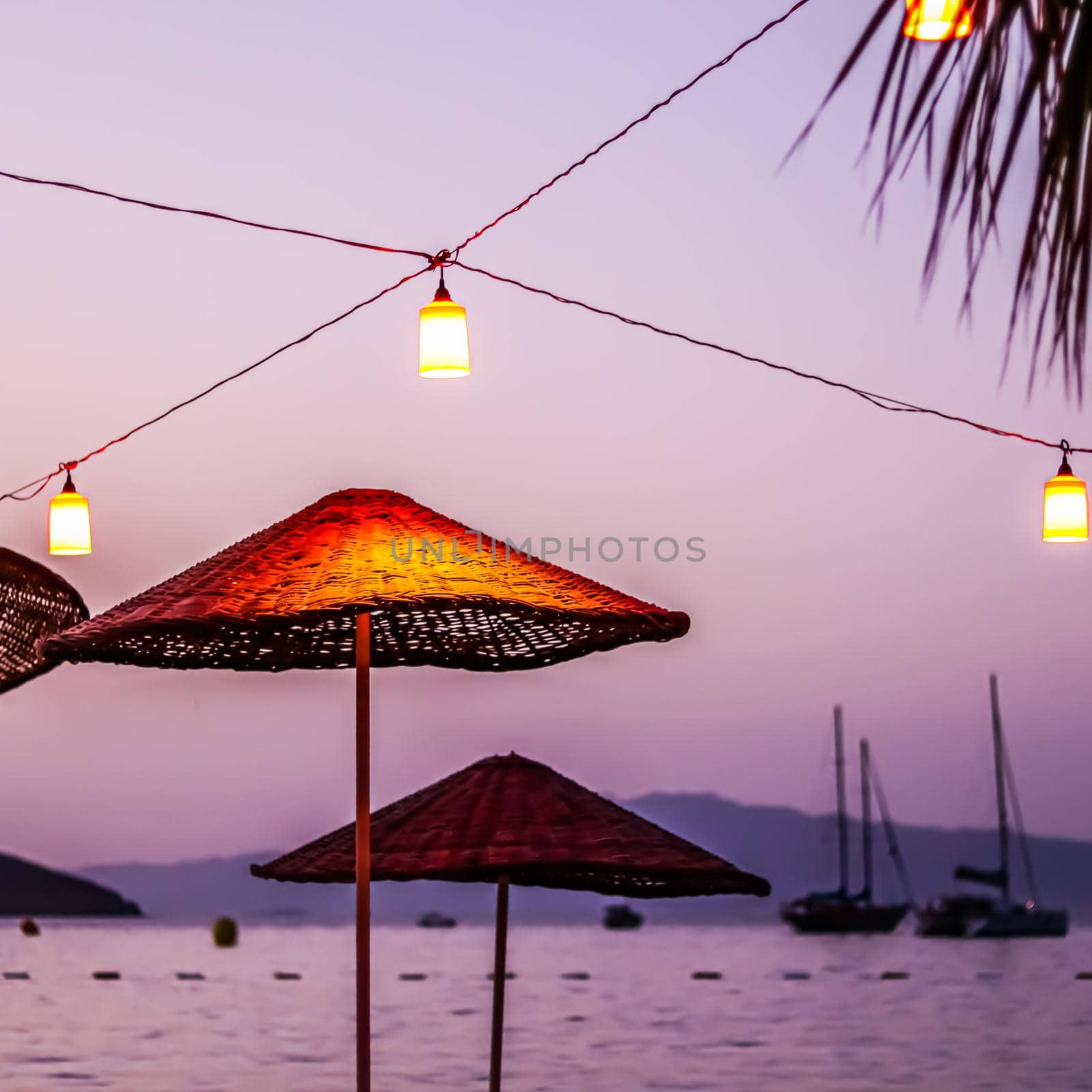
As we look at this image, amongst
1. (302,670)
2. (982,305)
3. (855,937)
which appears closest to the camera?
(982,305)

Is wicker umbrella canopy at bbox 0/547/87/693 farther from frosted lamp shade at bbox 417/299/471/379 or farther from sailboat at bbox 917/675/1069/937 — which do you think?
sailboat at bbox 917/675/1069/937

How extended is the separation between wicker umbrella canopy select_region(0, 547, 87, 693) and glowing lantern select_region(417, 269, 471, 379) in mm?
1438

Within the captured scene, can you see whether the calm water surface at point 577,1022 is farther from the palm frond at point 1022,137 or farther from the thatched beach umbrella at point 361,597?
the palm frond at point 1022,137

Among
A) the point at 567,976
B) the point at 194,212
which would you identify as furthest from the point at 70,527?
the point at 567,976

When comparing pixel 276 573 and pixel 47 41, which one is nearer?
pixel 276 573

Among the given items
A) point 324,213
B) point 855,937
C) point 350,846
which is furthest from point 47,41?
point 855,937

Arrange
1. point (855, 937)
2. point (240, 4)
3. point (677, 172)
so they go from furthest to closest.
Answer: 1. point (855, 937)
2. point (677, 172)
3. point (240, 4)

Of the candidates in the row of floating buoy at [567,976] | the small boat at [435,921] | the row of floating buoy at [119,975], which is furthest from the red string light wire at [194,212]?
the small boat at [435,921]

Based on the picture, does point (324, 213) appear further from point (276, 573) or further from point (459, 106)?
point (276, 573)

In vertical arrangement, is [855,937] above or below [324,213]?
below

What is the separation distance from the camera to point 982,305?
11.6 feet

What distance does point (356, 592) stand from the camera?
11.3ft

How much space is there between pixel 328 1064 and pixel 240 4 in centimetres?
2274

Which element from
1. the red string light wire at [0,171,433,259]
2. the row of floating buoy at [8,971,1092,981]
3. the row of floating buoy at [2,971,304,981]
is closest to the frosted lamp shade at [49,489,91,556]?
the red string light wire at [0,171,433,259]
